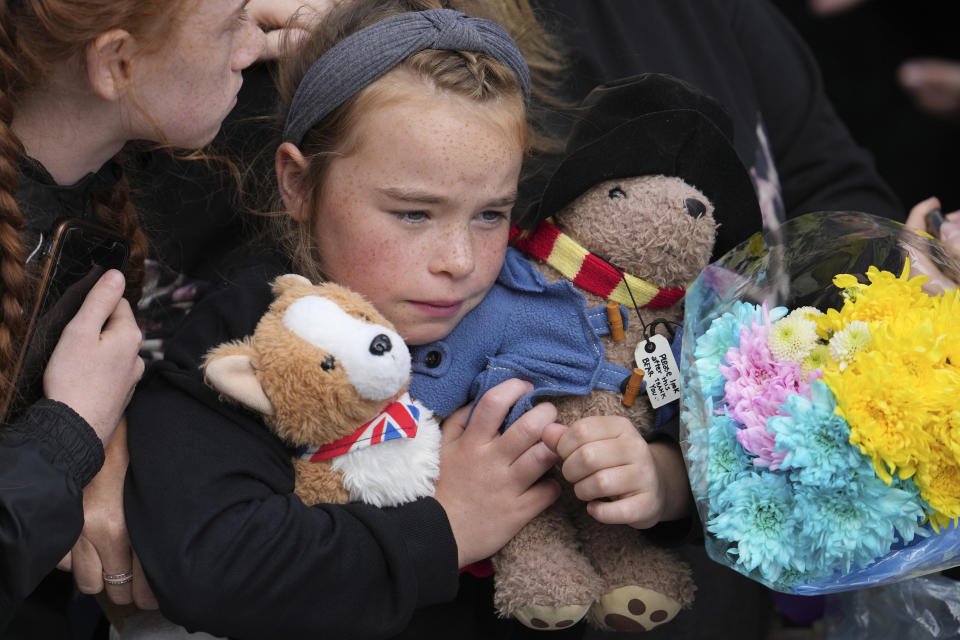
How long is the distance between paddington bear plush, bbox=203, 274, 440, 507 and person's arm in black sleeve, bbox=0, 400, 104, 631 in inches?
7.9

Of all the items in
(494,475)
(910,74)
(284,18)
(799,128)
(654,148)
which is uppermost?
(284,18)

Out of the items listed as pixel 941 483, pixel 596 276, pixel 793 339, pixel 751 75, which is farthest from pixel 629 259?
pixel 751 75

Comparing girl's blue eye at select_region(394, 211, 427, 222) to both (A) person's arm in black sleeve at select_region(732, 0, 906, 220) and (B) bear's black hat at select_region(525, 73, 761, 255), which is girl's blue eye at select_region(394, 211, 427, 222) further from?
(A) person's arm in black sleeve at select_region(732, 0, 906, 220)

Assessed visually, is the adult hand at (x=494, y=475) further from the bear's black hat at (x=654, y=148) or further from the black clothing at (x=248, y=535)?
the bear's black hat at (x=654, y=148)

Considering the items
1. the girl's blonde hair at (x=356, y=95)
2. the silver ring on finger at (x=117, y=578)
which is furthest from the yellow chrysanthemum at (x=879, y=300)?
the silver ring on finger at (x=117, y=578)

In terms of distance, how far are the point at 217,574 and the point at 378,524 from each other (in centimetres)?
22

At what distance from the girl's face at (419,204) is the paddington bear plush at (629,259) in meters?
0.13

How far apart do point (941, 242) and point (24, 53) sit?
1.42 meters

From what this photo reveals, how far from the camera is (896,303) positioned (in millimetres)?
1187

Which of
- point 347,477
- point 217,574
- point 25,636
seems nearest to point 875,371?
point 347,477

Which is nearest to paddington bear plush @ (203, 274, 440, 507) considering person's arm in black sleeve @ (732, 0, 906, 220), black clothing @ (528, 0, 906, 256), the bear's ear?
the bear's ear

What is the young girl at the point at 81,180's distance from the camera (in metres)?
1.18

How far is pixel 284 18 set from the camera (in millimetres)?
1725

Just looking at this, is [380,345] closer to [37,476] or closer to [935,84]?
[37,476]
